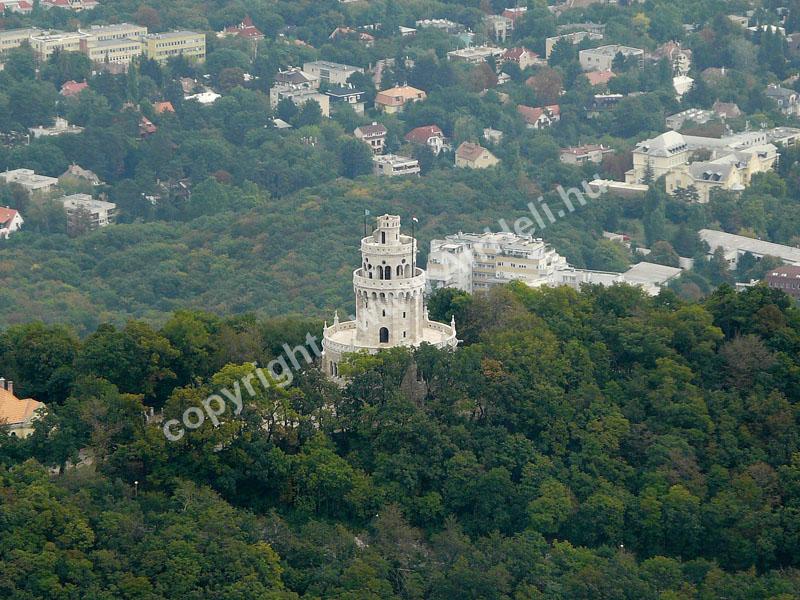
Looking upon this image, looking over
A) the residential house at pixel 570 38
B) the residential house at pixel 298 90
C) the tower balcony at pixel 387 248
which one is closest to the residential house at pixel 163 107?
the residential house at pixel 298 90

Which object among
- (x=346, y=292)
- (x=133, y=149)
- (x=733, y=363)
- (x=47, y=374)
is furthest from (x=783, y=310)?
(x=133, y=149)

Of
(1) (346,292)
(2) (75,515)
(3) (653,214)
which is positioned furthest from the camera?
(3) (653,214)

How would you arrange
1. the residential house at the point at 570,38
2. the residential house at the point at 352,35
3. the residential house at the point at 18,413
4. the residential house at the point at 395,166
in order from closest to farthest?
1. the residential house at the point at 18,413
2. the residential house at the point at 395,166
3. the residential house at the point at 570,38
4. the residential house at the point at 352,35

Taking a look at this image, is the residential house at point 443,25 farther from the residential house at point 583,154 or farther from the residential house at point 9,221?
the residential house at point 9,221

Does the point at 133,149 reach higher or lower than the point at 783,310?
lower

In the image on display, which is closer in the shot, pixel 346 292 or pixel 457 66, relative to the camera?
pixel 346 292

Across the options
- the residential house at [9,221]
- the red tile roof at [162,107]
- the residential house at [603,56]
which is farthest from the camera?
the residential house at [603,56]

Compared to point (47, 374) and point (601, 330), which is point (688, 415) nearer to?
point (601, 330)
